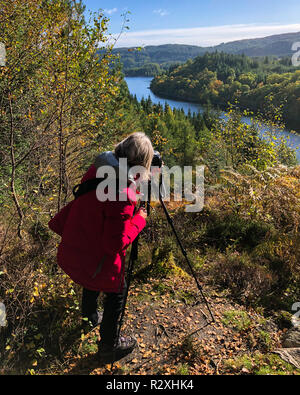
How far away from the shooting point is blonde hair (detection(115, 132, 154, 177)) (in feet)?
7.26

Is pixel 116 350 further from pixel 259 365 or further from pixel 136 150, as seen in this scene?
pixel 136 150

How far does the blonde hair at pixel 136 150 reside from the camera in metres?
2.21

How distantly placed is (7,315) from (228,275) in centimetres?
318

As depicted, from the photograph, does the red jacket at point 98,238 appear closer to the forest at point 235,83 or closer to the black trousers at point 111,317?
the black trousers at point 111,317

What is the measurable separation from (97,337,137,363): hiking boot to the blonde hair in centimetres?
197

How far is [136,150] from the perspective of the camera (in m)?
2.21

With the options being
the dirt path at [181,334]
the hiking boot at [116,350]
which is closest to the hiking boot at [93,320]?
the dirt path at [181,334]

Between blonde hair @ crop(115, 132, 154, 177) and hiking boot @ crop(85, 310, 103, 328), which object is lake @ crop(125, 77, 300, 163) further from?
hiking boot @ crop(85, 310, 103, 328)

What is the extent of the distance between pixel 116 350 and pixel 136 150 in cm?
216

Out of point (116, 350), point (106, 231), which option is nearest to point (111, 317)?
point (116, 350)

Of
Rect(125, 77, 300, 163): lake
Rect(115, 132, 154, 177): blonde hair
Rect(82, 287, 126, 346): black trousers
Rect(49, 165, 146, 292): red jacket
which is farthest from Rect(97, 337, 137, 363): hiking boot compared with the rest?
Rect(125, 77, 300, 163): lake

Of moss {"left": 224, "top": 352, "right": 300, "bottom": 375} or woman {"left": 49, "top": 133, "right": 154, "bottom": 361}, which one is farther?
moss {"left": 224, "top": 352, "right": 300, "bottom": 375}

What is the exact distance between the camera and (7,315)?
3.10 meters

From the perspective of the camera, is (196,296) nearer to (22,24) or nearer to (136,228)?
(136,228)
